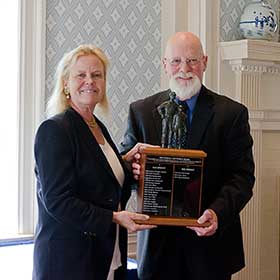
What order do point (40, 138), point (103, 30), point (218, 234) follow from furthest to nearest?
point (103, 30) < point (218, 234) < point (40, 138)

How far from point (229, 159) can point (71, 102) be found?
635 mm

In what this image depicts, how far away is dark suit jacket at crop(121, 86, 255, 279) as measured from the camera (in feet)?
7.55

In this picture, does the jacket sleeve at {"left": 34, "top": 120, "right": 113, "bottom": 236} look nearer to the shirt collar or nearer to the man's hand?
the man's hand

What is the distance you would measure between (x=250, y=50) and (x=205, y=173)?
161 centimetres

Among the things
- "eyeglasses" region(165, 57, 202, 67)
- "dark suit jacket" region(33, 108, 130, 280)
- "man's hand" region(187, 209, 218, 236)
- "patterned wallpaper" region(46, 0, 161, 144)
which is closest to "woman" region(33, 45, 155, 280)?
"dark suit jacket" region(33, 108, 130, 280)

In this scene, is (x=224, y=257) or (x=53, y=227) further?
(x=224, y=257)

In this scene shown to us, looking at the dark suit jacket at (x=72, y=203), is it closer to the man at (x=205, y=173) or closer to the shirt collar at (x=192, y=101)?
the man at (x=205, y=173)

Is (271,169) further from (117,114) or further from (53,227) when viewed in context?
(53,227)

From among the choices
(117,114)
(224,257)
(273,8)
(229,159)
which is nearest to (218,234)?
(224,257)

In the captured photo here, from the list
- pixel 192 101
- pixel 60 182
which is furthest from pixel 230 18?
pixel 60 182

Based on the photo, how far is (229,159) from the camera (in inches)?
91.7

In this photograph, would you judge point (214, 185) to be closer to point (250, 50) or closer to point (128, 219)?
point (128, 219)

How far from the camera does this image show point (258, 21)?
12.4ft

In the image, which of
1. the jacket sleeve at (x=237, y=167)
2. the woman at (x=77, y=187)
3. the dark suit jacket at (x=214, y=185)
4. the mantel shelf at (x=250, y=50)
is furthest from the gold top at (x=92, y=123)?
the mantel shelf at (x=250, y=50)
